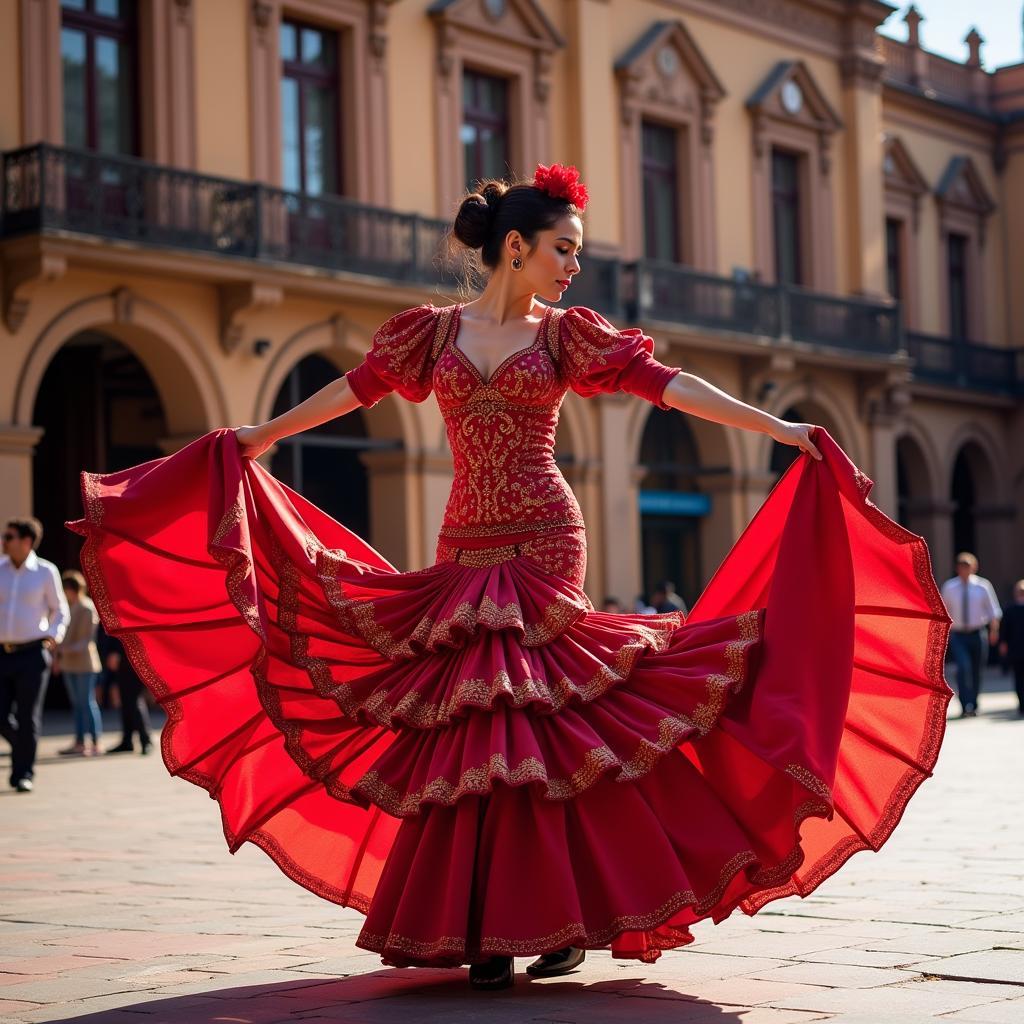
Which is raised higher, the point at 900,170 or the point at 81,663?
the point at 900,170

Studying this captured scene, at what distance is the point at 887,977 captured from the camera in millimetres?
4730

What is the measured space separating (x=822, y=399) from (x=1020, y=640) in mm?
10476

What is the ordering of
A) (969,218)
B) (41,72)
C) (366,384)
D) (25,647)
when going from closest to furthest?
(366,384)
(25,647)
(41,72)
(969,218)

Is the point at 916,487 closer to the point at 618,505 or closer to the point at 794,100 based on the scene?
the point at 794,100

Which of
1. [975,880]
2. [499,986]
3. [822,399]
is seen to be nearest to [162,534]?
[499,986]

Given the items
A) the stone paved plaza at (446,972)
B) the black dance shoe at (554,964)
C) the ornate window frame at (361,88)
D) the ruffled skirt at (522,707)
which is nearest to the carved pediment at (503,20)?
the ornate window frame at (361,88)

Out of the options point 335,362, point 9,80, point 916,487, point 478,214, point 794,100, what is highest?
point 794,100

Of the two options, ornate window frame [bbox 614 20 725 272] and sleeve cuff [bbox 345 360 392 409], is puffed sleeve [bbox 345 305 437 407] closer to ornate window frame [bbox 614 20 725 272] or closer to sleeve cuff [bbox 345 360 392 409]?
sleeve cuff [bbox 345 360 392 409]

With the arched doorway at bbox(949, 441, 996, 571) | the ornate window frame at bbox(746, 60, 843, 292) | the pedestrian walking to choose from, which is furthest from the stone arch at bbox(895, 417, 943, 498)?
the pedestrian walking

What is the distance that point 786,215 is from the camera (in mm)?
30094

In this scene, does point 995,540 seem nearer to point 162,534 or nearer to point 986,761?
point 986,761

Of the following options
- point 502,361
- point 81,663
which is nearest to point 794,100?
point 81,663

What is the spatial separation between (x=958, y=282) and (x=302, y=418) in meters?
32.4

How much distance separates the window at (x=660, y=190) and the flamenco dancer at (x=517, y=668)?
2213cm
